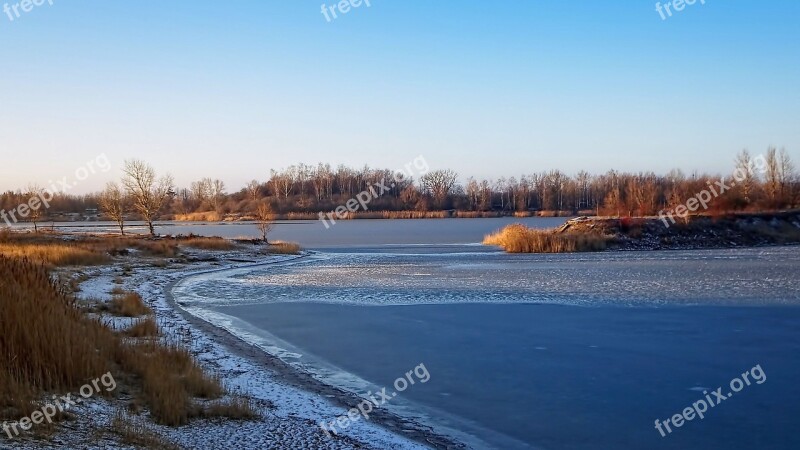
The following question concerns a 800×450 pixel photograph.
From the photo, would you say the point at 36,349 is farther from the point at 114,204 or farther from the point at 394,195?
the point at 394,195

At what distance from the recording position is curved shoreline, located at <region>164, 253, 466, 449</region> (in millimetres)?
6824

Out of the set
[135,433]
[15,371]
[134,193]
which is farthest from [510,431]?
[134,193]

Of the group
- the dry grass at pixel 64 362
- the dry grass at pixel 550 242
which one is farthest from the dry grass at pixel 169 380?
the dry grass at pixel 550 242

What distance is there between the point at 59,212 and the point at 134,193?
223 ft

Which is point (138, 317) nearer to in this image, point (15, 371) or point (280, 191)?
point (15, 371)

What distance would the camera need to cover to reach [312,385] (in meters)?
8.82

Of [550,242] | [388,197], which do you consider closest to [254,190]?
[388,197]

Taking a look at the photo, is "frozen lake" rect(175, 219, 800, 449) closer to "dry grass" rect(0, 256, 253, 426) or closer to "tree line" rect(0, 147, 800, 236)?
"dry grass" rect(0, 256, 253, 426)

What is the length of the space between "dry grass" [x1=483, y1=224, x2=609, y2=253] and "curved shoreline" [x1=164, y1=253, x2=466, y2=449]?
2724 centimetres

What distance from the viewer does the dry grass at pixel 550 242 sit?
39.2 meters

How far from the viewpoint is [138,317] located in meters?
13.0

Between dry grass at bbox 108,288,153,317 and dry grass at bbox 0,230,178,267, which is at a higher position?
dry grass at bbox 0,230,178,267

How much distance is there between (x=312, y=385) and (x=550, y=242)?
3290cm

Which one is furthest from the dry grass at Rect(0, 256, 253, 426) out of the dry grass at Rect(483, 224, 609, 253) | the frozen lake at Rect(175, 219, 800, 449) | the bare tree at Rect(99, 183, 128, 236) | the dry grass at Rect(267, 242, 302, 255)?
the bare tree at Rect(99, 183, 128, 236)
